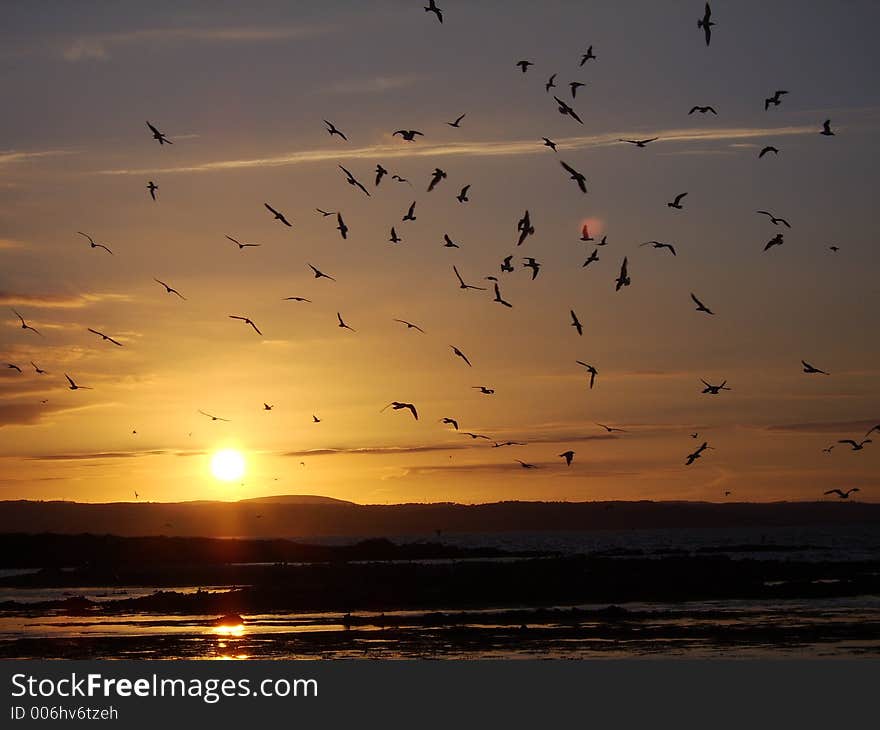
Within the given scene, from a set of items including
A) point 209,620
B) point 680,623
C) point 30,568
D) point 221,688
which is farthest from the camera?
point 30,568

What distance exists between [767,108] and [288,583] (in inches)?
1836

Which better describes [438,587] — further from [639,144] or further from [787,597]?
[639,144]

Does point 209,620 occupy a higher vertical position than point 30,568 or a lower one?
lower

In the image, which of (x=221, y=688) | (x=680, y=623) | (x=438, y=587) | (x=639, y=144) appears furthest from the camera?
(x=438, y=587)

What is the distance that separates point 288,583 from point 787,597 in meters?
29.9

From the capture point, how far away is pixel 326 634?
4684 cm

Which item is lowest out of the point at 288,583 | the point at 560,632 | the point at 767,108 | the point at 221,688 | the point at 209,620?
the point at 221,688

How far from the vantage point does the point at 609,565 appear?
81.9 meters

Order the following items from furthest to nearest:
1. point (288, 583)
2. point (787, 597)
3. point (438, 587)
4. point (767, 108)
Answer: point (288, 583)
point (438, 587)
point (787, 597)
point (767, 108)

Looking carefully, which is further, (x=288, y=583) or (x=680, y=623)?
(x=288, y=583)

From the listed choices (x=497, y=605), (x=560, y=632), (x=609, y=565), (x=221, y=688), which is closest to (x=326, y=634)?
(x=560, y=632)

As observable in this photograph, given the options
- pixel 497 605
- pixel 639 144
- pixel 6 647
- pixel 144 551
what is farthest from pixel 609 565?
pixel 144 551

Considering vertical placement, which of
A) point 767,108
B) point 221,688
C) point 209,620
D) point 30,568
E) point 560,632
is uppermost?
point 30,568

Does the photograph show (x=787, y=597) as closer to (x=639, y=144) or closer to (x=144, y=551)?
(x=639, y=144)
